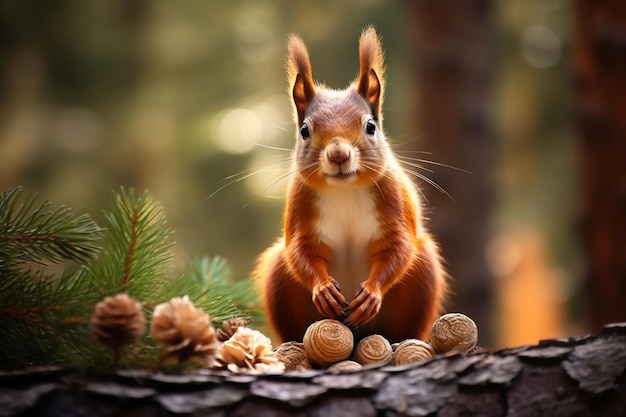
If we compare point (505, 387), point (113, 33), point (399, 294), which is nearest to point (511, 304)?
point (113, 33)

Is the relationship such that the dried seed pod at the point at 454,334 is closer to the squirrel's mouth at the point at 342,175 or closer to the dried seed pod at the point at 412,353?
the dried seed pod at the point at 412,353

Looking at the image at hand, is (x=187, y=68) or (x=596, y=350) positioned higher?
(x=187, y=68)

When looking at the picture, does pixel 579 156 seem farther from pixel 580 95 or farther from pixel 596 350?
pixel 596 350

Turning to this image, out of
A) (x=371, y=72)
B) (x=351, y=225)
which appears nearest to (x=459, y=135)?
(x=371, y=72)

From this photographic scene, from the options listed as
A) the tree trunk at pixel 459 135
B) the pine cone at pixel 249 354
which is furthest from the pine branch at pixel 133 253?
the tree trunk at pixel 459 135

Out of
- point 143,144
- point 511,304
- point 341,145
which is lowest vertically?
point 511,304

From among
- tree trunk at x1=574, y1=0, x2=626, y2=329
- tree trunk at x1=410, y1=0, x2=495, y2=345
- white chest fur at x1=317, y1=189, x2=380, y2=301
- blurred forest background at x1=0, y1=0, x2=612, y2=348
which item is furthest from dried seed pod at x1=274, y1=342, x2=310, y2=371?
blurred forest background at x1=0, y1=0, x2=612, y2=348
